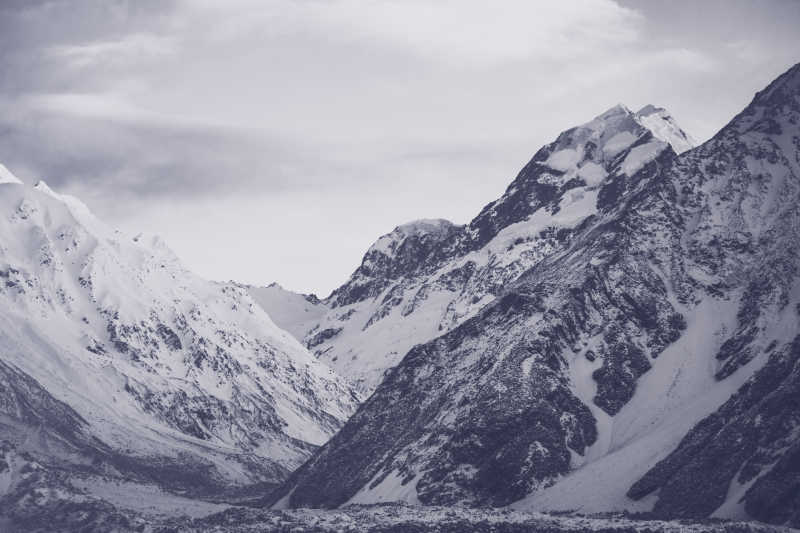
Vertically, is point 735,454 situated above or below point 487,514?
below

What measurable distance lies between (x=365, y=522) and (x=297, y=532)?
40.6ft

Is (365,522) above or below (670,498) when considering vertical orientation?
above

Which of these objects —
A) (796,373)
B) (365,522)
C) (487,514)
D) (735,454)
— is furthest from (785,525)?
(365,522)

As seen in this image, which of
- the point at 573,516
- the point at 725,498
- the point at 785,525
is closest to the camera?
the point at 785,525

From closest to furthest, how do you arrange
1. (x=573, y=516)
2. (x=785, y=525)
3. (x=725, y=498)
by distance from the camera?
(x=785, y=525) < (x=725, y=498) < (x=573, y=516)

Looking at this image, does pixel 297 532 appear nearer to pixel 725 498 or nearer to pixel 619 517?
pixel 619 517

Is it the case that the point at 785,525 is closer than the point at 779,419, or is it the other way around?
the point at 785,525

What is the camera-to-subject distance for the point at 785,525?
164 metres

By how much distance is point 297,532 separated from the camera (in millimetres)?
197750

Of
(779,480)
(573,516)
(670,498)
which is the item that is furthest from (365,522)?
(779,480)

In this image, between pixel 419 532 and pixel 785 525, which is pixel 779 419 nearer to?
pixel 785 525

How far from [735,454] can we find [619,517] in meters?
22.8

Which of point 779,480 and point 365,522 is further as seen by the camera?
point 365,522

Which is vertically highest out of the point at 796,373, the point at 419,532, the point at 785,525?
the point at 419,532
